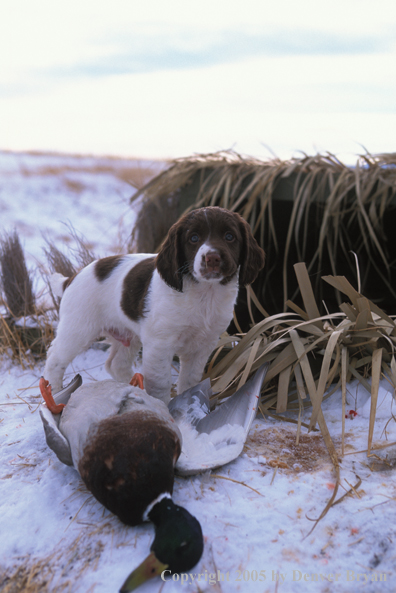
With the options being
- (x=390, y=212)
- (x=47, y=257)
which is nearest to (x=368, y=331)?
(x=390, y=212)

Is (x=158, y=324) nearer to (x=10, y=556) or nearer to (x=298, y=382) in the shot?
(x=298, y=382)

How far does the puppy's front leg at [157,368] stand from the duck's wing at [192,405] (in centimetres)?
10

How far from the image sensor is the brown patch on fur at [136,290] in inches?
96.3

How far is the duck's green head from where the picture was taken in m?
1.44

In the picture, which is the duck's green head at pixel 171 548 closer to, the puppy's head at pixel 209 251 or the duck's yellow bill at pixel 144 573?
the duck's yellow bill at pixel 144 573

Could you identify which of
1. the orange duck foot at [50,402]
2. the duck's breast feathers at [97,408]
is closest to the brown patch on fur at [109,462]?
the duck's breast feathers at [97,408]

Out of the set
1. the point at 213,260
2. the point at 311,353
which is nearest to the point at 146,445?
the point at 213,260

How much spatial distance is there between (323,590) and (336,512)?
1.17ft

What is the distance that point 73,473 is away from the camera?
2.07 m

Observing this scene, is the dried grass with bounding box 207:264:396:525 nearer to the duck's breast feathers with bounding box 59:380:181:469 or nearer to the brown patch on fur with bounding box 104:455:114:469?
the duck's breast feathers with bounding box 59:380:181:469

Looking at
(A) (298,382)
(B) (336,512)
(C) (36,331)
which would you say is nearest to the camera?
(B) (336,512)

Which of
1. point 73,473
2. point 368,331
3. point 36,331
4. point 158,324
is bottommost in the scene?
point 36,331

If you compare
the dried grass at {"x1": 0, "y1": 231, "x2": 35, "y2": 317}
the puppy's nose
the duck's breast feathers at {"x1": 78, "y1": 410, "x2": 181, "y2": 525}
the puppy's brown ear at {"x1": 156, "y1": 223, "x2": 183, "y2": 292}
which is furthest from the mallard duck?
the dried grass at {"x1": 0, "y1": 231, "x2": 35, "y2": 317}

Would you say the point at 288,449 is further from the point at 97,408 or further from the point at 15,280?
the point at 15,280
